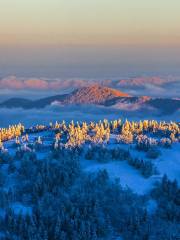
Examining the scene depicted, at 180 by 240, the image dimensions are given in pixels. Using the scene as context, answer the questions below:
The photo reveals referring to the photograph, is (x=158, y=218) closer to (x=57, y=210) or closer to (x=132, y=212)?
(x=132, y=212)

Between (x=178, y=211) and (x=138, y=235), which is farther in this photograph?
(x=178, y=211)

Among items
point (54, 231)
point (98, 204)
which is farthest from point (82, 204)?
point (54, 231)

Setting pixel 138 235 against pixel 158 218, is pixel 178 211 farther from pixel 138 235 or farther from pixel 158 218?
pixel 138 235

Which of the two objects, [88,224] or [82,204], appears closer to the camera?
[88,224]

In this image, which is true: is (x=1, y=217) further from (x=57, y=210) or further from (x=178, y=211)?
(x=178, y=211)

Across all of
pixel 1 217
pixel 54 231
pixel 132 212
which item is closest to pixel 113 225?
pixel 132 212

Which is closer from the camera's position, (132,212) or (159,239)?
(159,239)

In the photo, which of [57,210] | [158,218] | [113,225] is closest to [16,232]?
[57,210]
